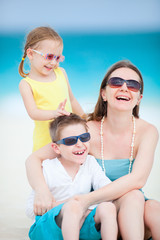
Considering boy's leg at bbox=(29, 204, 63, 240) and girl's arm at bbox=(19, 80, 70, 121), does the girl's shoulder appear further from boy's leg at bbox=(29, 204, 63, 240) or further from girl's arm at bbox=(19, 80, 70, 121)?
boy's leg at bbox=(29, 204, 63, 240)

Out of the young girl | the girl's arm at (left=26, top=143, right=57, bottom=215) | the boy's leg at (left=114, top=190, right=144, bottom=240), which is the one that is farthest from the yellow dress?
the boy's leg at (left=114, top=190, right=144, bottom=240)

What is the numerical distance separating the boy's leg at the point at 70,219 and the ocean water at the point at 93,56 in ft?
21.0

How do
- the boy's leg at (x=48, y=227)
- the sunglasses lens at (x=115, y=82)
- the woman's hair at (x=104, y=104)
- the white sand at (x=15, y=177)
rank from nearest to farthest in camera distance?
the boy's leg at (x=48, y=227) → the sunglasses lens at (x=115, y=82) → the woman's hair at (x=104, y=104) → the white sand at (x=15, y=177)

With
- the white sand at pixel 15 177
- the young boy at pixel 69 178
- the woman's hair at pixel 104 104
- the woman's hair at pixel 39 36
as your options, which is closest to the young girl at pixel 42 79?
the woman's hair at pixel 39 36

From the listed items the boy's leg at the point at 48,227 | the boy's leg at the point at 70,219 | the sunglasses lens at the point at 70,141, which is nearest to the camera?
the boy's leg at the point at 70,219

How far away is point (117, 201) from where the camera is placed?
245 cm

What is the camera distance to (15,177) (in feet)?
19.4

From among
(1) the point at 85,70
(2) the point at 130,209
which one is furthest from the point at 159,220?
(1) the point at 85,70

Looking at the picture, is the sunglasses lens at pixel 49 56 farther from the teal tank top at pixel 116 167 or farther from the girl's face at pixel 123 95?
the teal tank top at pixel 116 167

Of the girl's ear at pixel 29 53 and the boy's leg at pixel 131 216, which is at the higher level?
the girl's ear at pixel 29 53

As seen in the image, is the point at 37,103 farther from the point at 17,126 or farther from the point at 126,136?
the point at 17,126

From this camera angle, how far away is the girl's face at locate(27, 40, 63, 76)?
3.22m

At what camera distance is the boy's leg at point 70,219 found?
209cm

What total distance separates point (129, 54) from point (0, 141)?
3.71 meters
